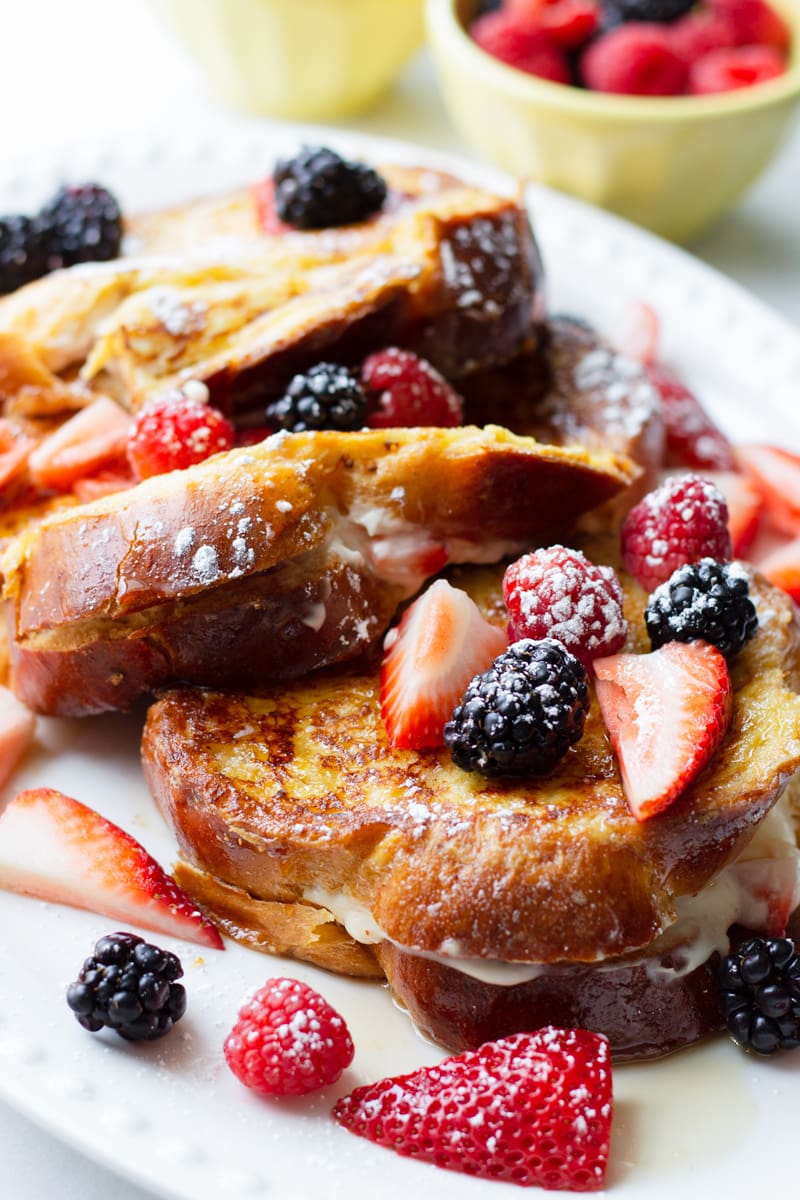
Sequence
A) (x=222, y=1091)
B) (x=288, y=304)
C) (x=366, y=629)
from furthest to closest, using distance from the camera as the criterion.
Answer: (x=288, y=304)
(x=366, y=629)
(x=222, y=1091)

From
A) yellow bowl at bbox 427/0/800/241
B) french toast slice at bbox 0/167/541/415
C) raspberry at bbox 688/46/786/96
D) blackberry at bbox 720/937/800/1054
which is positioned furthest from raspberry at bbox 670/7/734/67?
blackberry at bbox 720/937/800/1054

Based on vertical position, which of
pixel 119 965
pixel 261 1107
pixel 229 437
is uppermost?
pixel 229 437

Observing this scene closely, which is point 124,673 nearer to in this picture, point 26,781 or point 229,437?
point 26,781

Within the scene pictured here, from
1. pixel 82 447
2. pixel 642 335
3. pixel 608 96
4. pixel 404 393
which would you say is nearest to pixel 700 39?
pixel 608 96

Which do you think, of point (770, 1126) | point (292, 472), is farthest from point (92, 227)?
point (770, 1126)

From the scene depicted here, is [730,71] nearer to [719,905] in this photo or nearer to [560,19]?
[560,19]

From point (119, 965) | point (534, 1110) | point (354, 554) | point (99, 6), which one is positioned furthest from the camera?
point (99, 6)

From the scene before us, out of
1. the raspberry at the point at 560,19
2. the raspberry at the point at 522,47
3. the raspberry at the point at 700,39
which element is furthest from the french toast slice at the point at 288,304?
the raspberry at the point at 700,39
